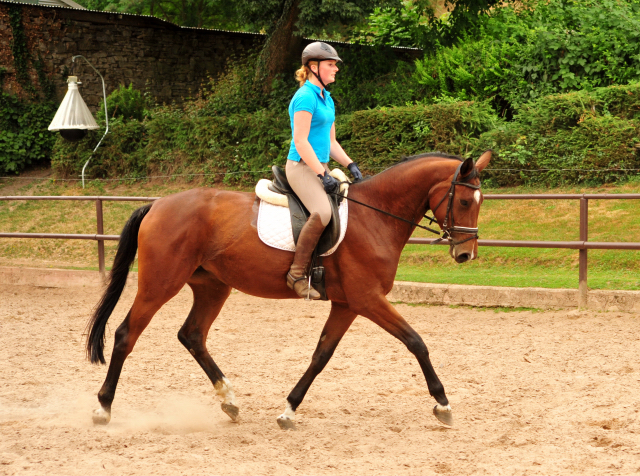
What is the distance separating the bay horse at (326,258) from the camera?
4.52 meters

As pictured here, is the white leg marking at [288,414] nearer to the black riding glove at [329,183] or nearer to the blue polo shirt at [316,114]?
the black riding glove at [329,183]

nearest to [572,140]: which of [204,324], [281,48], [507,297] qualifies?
[507,297]

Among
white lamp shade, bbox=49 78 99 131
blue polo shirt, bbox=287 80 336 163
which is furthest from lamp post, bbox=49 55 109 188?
blue polo shirt, bbox=287 80 336 163

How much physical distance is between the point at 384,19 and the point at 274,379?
14534mm

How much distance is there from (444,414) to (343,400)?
3.23 ft

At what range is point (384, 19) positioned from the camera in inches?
716

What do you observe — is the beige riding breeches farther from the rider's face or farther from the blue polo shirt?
the rider's face

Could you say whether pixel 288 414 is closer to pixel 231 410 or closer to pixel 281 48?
pixel 231 410

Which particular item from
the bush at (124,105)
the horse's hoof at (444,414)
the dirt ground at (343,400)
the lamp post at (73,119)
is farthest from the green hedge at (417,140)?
the horse's hoof at (444,414)

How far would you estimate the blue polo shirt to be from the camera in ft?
14.8

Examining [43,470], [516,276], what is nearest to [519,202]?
[516,276]

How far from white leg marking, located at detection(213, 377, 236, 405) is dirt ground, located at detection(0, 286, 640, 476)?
0.56 feet

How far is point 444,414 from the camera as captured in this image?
4441mm

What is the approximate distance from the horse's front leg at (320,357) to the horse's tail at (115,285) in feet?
5.00
